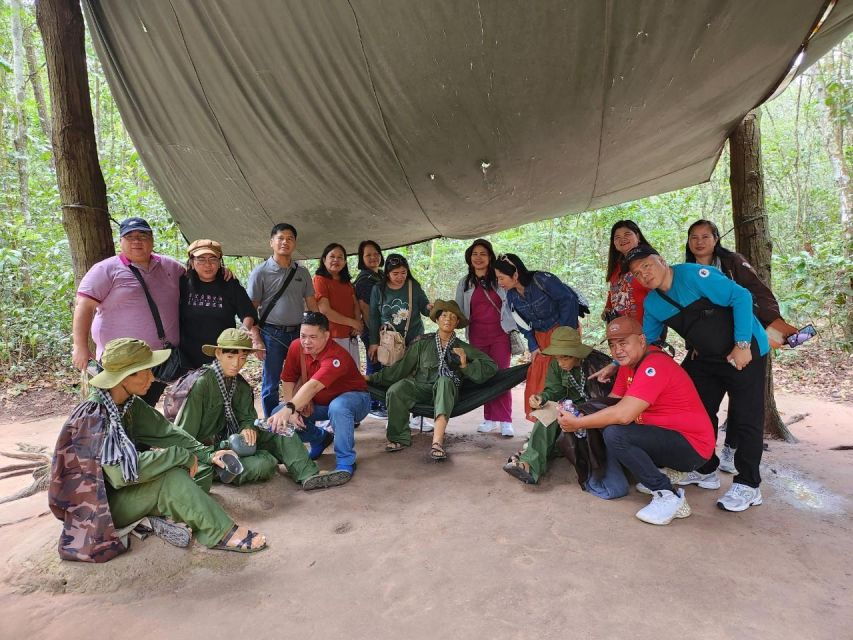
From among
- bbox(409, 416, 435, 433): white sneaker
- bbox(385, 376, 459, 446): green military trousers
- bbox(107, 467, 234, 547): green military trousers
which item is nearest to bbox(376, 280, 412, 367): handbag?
bbox(385, 376, 459, 446): green military trousers

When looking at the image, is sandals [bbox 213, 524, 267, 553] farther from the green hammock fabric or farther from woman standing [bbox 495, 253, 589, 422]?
woman standing [bbox 495, 253, 589, 422]

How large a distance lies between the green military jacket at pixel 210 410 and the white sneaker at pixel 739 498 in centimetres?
222

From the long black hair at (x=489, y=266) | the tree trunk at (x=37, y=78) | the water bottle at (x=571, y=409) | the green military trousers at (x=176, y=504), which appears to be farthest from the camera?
the tree trunk at (x=37, y=78)

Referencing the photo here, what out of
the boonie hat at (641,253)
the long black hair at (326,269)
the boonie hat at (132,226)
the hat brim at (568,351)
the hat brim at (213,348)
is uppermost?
the boonie hat at (132,226)

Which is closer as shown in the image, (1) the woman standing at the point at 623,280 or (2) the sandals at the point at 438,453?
(1) the woman standing at the point at 623,280

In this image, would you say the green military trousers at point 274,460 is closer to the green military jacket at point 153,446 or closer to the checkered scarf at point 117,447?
the green military jacket at point 153,446

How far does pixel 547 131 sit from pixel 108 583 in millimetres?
2533

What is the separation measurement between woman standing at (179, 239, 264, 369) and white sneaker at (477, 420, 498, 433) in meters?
1.71

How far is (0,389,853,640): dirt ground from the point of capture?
1.40 metres

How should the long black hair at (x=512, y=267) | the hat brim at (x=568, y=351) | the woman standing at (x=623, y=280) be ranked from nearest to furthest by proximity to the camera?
the hat brim at (x=568, y=351)
the woman standing at (x=623, y=280)
the long black hair at (x=512, y=267)

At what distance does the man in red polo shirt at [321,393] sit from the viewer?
8.65 ft

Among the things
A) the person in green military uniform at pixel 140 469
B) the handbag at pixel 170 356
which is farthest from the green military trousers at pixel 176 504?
the handbag at pixel 170 356

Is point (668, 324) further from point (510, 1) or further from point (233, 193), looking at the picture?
point (233, 193)

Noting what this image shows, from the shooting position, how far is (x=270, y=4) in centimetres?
197
